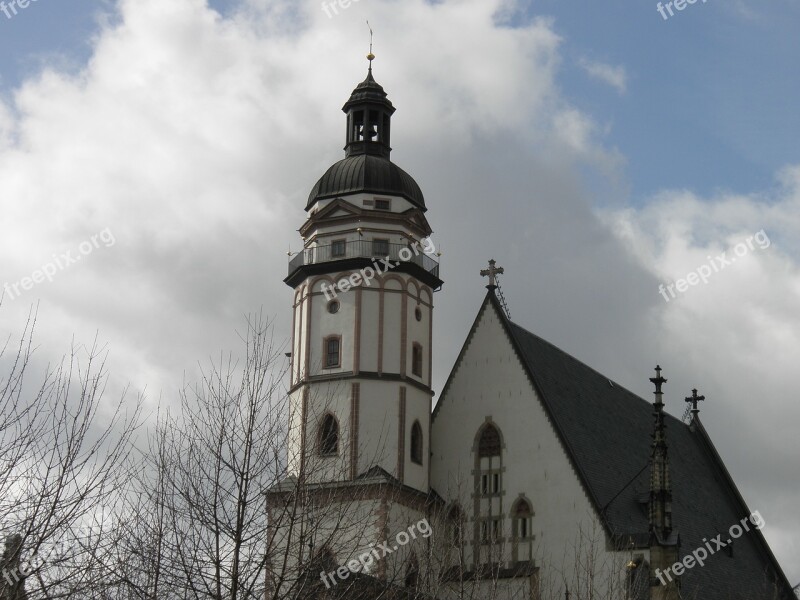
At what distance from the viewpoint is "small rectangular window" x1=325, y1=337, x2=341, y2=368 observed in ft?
154

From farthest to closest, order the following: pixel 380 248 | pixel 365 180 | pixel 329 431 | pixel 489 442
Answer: pixel 365 180, pixel 380 248, pixel 489 442, pixel 329 431

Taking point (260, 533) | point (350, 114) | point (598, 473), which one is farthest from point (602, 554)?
point (260, 533)

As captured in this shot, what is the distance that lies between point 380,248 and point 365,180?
9.00 ft

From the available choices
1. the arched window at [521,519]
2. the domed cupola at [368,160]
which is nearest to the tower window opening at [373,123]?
the domed cupola at [368,160]

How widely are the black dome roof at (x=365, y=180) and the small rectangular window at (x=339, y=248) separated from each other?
1966 millimetres

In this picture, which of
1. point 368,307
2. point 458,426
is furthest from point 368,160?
point 458,426

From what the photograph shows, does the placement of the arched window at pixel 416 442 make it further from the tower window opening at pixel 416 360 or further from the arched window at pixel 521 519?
the arched window at pixel 521 519

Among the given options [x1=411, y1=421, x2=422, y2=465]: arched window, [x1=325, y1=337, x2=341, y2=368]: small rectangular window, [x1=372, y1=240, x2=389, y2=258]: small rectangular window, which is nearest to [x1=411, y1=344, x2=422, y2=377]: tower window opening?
[x1=411, y1=421, x2=422, y2=465]: arched window

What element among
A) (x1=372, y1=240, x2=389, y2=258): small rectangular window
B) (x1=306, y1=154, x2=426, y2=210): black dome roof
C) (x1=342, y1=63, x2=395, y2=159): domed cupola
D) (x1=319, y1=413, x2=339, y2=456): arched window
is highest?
(x1=342, y1=63, x2=395, y2=159): domed cupola

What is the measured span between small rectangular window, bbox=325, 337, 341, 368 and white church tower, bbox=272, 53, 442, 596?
35 millimetres

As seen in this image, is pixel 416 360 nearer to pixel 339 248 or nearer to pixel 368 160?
pixel 339 248

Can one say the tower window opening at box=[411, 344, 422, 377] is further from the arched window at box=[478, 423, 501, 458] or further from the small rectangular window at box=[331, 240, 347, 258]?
the small rectangular window at box=[331, 240, 347, 258]

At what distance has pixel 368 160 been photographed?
4988cm

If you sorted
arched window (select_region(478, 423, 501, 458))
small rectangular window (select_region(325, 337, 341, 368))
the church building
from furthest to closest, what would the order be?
arched window (select_region(478, 423, 501, 458)) → small rectangular window (select_region(325, 337, 341, 368)) → the church building
